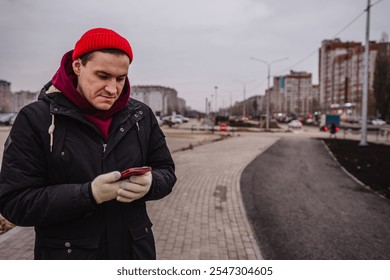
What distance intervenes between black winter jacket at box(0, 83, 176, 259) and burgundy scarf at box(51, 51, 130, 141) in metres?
0.03

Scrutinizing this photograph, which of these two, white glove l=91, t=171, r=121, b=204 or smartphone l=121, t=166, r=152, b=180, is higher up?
smartphone l=121, t=166, r=152, b=180

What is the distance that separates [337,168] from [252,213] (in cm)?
603

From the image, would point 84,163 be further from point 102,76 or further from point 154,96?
point 154,96

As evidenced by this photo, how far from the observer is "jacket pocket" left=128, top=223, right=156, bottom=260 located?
1.58m

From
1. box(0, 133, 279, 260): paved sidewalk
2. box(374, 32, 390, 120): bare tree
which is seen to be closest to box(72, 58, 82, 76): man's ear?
box(0, 133, 279, 260): paved sidewalk

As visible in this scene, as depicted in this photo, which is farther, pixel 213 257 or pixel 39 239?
pixel 213 257

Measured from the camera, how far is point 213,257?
12.1ft

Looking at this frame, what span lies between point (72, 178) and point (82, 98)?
1.21ft

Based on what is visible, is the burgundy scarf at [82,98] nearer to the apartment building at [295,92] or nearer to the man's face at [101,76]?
the man's face at [101,76]

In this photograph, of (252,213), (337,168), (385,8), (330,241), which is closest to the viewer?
(385,8)

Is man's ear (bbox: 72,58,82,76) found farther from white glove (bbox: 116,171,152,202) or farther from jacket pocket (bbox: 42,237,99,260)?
jacket pocket (bbox: 42,237,99,260)

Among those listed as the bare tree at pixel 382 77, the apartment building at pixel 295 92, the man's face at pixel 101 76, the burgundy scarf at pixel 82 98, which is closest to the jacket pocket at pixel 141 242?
the burgundy scarf at pixel 82 98
